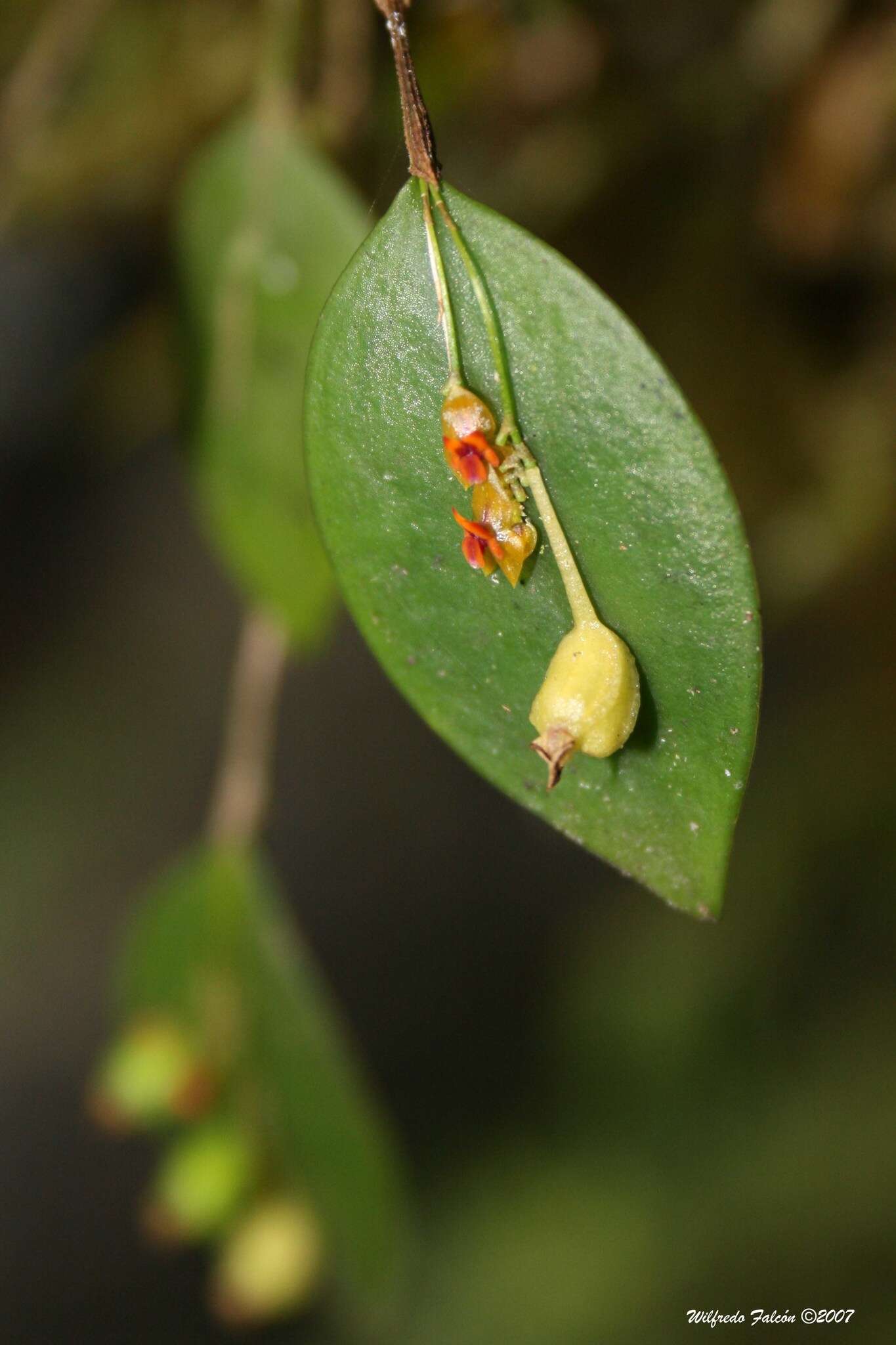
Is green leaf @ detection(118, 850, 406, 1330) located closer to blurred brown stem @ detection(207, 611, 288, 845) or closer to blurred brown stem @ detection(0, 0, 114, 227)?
blurred brown stem @ detection(207, 611, 288, 845)

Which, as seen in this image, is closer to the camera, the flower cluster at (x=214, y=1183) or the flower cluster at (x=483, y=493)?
the flower cluster at (x=483, y=493)

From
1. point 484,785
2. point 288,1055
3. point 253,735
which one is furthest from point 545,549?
point 484,785

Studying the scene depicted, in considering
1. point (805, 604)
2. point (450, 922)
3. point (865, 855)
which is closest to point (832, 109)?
point (805, 604)

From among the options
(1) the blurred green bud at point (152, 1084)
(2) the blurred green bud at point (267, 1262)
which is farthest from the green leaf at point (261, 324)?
(2) the blurred green bud at point (267, 1262)

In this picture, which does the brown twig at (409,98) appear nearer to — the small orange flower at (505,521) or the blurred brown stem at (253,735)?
the small orange flower at (505,521)

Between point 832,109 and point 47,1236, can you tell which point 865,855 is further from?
point 47,1236
